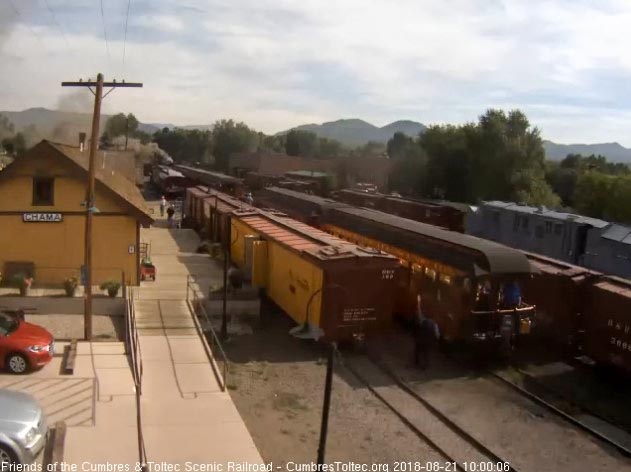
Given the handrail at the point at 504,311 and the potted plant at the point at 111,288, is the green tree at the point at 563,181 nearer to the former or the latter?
the handrail at the point at 504,311

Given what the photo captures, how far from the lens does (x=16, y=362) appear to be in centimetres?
1471

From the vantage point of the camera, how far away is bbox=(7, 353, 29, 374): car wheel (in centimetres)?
1469

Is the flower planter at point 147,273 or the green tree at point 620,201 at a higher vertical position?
the green tree at point 620,201

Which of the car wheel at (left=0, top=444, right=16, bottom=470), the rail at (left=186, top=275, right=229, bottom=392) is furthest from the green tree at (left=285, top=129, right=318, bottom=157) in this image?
the car wheel at (left=0, top=444, right=16, bottom=470)

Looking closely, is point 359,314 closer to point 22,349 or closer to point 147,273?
point 22,349

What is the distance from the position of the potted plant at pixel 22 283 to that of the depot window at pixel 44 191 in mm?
3072

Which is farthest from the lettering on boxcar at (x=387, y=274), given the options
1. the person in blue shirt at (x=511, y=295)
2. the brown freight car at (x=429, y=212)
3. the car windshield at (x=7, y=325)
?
the brown freight car at (x=429, y=212)

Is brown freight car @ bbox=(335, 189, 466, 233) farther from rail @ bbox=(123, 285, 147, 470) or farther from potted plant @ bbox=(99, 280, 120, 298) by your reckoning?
potted plant @ bbox=(99, 280, 120, 298)

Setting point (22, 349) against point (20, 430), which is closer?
point (20, 430)

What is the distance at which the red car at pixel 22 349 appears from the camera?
1461 cm

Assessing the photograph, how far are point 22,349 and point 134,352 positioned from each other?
8.03ft

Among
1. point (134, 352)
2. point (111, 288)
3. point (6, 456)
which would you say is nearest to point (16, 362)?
point (134, 352)

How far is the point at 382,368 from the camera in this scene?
17.1 m

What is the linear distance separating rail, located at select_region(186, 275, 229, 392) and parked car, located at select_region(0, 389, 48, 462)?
4.85 m
